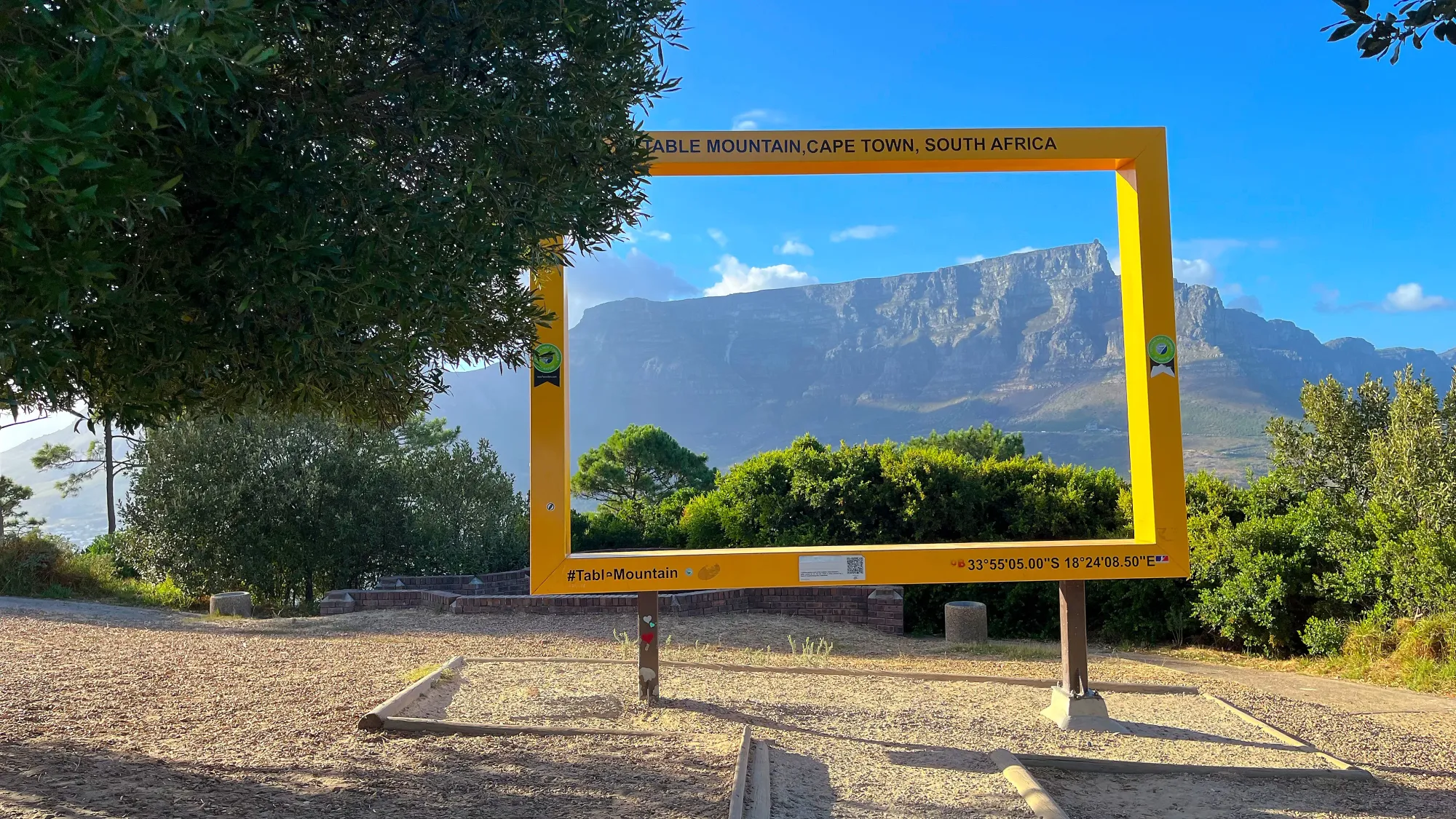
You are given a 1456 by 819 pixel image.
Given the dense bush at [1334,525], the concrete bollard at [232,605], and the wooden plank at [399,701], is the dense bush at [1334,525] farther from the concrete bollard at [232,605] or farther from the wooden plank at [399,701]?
the concrete bollard at [232,605]

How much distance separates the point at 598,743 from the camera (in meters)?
Result: 5.63

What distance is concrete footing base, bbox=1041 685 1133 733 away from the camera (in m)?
6.45

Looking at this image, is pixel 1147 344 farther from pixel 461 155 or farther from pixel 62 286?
pixel 62 286

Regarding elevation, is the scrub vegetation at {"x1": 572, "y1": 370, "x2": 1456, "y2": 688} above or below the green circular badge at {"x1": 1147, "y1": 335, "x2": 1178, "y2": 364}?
below

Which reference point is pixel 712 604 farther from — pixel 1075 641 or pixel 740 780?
pixel 740 780

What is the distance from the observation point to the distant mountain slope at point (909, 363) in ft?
384

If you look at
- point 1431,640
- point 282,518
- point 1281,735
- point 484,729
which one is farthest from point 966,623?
point 282,518

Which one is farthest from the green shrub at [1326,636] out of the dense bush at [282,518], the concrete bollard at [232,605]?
the concrete bollard at [232,605]

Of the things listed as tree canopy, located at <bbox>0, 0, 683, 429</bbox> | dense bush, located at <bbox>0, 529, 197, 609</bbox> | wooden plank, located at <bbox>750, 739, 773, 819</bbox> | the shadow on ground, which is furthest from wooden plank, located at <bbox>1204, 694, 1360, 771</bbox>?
dense bush, located at <bbox>0, 529, 197, 609</bbox>

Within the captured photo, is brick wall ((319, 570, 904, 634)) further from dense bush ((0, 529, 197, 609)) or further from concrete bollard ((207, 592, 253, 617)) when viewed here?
dense bush ((0, 529, 197, 609))

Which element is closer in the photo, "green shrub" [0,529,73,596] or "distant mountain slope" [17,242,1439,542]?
"green shrub" [0,529,73,596]

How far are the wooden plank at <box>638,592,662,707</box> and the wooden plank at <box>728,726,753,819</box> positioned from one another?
3.97 feet

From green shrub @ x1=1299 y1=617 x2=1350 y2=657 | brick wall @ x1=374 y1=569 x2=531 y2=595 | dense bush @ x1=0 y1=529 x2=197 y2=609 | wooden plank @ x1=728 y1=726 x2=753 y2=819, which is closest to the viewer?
wooden plank @ x1=728 y1=726 x2=753 y2=819

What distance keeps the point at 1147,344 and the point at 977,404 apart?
126 metres
